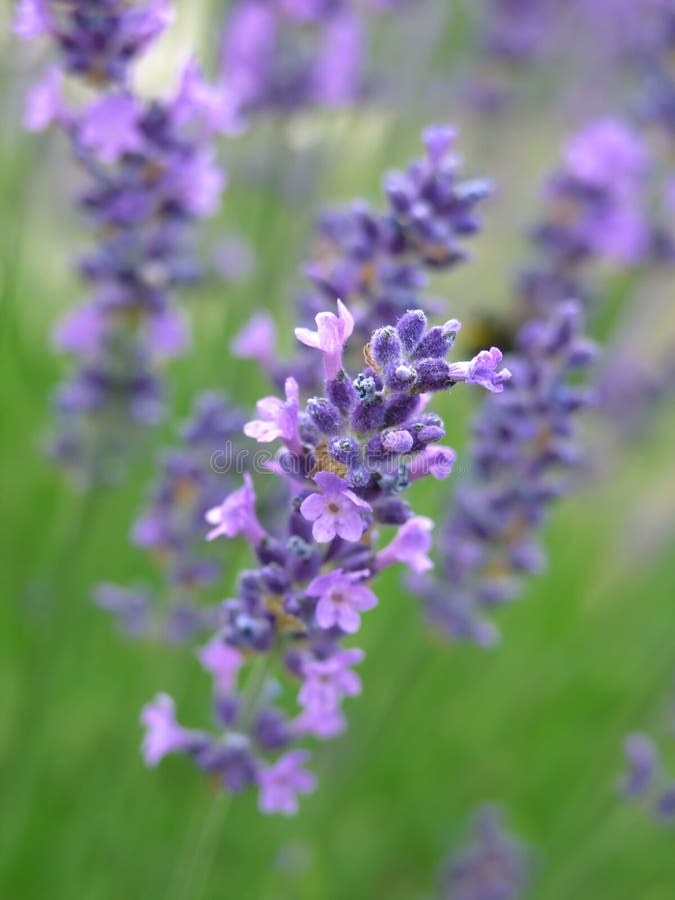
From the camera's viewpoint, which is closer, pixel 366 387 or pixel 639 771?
pixel 366 387

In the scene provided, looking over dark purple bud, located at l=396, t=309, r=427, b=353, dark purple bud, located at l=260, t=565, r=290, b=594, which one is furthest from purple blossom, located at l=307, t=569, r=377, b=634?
dark purple bud, located at l=396, t=309, r=427, b=353

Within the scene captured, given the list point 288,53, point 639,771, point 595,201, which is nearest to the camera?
point 639,771

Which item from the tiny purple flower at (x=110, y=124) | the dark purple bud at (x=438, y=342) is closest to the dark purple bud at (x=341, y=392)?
the dark purple bud at (x=438, y=342)

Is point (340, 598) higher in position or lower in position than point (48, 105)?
lower

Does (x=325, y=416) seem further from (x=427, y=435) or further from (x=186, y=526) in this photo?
(x=186, y=526)

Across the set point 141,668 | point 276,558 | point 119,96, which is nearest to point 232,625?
point 276,558

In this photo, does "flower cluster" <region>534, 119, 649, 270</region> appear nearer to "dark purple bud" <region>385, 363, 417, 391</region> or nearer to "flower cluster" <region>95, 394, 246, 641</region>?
"flower cluster" <region>95, 394, 246, 641</region>

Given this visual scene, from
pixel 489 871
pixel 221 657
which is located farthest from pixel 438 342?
pixel 489 871

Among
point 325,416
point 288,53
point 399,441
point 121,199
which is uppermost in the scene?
point 288,53
